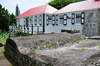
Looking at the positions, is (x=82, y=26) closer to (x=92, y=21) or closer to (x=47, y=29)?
Result: (x=92, y=21)

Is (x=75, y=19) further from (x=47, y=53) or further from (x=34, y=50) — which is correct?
Result: (x=47, y=53)

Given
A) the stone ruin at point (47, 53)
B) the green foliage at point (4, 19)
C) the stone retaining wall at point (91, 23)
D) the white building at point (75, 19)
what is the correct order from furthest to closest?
1. the green foliage at point (4, 19)
2. the white building at point (75, 19)
3. the stone retaining wall at point (91, 23)
4. the stone ruin at point (47, 53)

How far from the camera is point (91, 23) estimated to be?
1012cm

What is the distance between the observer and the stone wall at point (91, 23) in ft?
31.9

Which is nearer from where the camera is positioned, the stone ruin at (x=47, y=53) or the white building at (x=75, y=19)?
the stone ruin at (x=47, y=53)

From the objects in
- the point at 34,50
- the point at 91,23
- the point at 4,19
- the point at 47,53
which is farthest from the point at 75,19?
the point at 4,19

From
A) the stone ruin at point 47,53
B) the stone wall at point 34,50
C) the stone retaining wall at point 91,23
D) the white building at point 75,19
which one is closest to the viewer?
the stone ruin at point 47,53

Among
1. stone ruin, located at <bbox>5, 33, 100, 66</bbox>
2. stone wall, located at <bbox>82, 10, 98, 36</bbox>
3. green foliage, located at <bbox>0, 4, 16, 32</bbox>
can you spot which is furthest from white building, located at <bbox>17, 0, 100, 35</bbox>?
stone ruin, located at <bbox>5, 33, 100, 66</bbox>

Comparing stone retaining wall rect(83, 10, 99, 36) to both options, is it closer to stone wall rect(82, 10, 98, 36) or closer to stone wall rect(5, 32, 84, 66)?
stone wall rect(82, 10, 98, 36)

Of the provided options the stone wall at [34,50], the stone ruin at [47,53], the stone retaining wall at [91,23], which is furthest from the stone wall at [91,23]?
the stone wall at [34,50]

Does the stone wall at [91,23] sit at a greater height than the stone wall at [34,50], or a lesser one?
greater

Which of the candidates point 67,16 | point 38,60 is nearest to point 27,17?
point 67,16

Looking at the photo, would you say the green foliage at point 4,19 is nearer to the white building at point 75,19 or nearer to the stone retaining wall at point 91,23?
the white building at point 75,19

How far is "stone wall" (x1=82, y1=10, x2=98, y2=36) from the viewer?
9723mm
